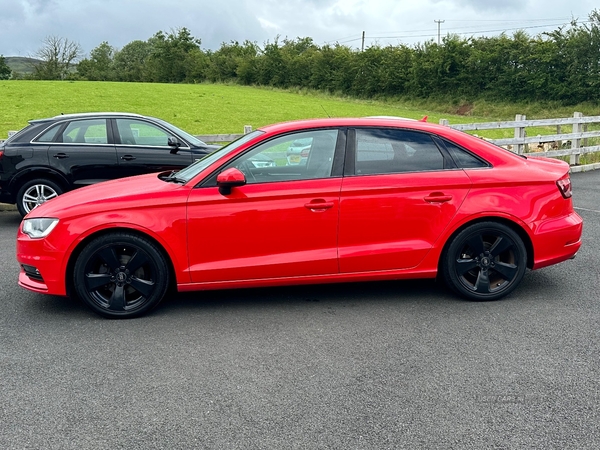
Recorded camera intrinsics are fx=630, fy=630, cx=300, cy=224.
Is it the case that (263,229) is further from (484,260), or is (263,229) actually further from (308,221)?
(484,260)

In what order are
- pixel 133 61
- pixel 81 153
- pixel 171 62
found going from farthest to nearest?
1. pixel 133 61
2. pixel 171 62
3. pixel 81 153

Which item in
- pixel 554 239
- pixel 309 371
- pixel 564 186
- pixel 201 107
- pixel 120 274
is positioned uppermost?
pixel 201 107

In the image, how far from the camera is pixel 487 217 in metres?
5.38

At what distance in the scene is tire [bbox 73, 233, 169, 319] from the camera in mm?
5039

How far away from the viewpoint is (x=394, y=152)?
5.40 metres

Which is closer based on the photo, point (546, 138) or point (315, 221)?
point (315, 221)

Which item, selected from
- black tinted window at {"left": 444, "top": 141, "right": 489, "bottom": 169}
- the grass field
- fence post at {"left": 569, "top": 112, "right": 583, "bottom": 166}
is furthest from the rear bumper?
the grass field

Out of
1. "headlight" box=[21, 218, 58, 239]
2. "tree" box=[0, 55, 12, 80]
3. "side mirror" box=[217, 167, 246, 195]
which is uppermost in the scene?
"tree" box=[0, 55, 12, 80]

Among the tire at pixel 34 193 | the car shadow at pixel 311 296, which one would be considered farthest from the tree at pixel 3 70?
the car shadow at pixel 311 296

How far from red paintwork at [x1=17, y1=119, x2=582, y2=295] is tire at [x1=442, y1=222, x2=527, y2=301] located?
10 centimetres

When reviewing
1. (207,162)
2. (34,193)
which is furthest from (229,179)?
(34,193)

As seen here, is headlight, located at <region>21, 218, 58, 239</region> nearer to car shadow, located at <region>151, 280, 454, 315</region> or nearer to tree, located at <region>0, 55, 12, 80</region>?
car shadow, located at <region>151, 280, 454, 315</region>

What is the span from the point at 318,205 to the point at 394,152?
0.85 metres

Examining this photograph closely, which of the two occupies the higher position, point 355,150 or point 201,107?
point 201,107
